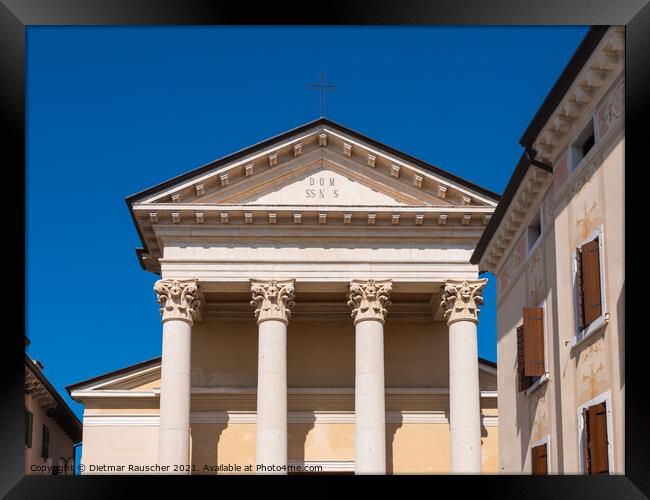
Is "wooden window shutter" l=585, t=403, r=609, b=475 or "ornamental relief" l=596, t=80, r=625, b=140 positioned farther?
"wooden window shutter" l=585, t=403, r=609, b=475

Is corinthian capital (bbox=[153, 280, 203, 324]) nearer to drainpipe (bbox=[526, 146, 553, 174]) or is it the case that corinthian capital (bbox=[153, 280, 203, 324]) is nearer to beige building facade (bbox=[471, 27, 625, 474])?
beige building facade (bbox=[471, 27, 625, 474])

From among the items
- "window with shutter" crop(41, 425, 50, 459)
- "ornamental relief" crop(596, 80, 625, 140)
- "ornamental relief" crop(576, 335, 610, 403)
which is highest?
"ornamental relief" crop(596, 80, 625, 140)

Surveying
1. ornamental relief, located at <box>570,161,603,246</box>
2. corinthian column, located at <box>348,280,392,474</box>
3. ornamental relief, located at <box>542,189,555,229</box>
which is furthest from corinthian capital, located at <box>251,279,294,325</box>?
ornamental relief, located at <box>570,161,603,246</box>

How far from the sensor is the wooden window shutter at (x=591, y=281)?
18562 mm

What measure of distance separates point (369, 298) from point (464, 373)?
3.68 metres

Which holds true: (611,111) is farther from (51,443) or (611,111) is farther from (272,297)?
(51,443)

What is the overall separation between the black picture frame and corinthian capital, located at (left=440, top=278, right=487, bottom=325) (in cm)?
2568

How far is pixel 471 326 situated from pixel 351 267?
412cm

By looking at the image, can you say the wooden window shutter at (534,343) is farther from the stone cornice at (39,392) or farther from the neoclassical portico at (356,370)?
the stone cornice at (39,392)

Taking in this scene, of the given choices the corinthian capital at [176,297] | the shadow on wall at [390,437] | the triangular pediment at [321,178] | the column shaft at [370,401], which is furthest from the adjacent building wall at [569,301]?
the corinthian capital at [176,297]

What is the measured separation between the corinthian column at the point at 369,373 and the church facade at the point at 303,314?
0.17 ft

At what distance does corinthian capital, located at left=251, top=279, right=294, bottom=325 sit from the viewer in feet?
128

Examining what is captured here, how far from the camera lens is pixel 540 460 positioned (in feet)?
75.2

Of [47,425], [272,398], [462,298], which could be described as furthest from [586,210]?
[47,425]
